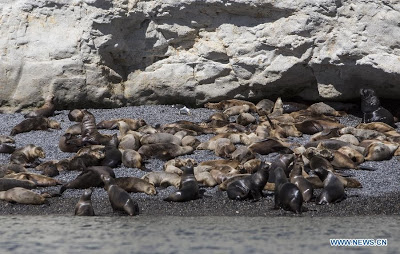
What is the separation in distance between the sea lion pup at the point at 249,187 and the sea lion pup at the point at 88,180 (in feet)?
4.72

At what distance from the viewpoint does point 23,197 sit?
9.08 m

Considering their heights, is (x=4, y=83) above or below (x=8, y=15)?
below

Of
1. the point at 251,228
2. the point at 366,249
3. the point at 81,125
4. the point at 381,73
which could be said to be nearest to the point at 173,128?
the point at 81,125

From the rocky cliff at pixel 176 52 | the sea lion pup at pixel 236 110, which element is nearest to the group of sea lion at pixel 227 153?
the sea lion pup at pixel 236 110

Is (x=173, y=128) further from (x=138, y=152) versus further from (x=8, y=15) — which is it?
(x=8, y=15)

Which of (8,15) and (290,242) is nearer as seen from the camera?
(290,242)

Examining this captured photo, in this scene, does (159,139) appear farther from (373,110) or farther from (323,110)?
(373,110)

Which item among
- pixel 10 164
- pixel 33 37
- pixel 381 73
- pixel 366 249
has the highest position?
pixel 33 37

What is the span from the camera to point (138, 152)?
10680 millimetres

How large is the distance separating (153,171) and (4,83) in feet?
13.1

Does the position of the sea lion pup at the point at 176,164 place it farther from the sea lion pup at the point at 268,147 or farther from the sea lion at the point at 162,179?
the sea lion pup at the point at 268,147

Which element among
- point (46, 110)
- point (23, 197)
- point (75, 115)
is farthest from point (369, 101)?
point (23, 197)

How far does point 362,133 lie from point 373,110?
0.92m

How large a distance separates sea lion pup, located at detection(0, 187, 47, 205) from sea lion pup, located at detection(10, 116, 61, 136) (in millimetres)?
2942
